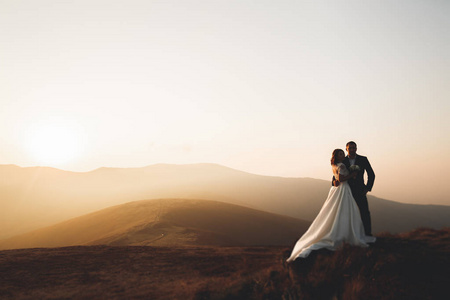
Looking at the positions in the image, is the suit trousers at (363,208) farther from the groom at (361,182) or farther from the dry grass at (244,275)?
the dry grass at (244,275)

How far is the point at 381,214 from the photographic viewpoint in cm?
8619

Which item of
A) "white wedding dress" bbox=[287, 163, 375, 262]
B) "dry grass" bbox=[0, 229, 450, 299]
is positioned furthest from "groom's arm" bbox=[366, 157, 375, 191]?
"dry grass" bbox=[0, 229, 450, 299]

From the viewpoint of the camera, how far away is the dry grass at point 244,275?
444 centimetres

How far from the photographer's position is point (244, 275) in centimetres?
690

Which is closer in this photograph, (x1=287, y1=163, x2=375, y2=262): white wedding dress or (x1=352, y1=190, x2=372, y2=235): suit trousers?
(x1=287, y1=163, x2=375, y2=262): white wedding dress

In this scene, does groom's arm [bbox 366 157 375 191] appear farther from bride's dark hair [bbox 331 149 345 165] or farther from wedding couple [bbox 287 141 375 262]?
bride's dark hair [bbox 331 149 345 165]

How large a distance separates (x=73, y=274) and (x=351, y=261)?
8.74m

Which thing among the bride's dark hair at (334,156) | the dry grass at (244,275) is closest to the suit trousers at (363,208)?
the dry grass at (244,275)

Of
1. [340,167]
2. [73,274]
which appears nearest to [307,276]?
[340,167]

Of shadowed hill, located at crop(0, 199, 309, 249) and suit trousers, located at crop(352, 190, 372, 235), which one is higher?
suit trousers, located at crop(352, 190, 372, 235)

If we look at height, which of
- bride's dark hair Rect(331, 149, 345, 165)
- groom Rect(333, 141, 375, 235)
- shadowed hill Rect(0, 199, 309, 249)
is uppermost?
bride's dark hair Rect(331, 149, 345, 165)

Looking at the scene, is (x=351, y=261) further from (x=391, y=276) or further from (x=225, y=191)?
(x=225, y=191)

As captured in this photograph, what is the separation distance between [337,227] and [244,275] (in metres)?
2.84

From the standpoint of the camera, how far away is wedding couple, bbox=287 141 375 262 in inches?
233
